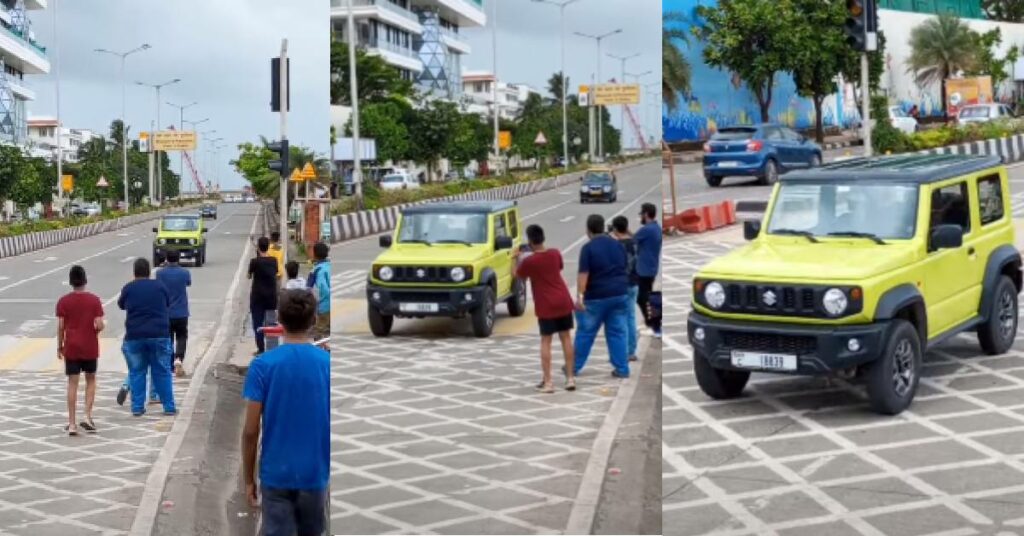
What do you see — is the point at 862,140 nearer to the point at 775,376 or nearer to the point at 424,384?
the point at 775,376

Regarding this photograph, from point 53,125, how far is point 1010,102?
46.6 ft

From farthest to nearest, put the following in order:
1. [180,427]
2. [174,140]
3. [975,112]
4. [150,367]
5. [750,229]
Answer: [975,112]
[150,367]
[180,427]
[174,140]
[750,229]

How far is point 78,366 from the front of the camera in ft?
19.1

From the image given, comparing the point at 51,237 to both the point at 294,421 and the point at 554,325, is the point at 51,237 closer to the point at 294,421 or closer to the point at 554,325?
the point at 294,421

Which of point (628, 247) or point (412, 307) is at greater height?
point (628, 247)

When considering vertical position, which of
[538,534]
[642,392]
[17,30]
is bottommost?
[538,534]

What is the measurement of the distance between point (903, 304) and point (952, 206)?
Result: 702 mm

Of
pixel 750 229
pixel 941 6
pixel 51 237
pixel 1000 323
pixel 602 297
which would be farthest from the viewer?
pixel 941 6

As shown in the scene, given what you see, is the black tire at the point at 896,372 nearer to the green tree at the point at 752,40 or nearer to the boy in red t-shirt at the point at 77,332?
the green tree at the point at 752,40

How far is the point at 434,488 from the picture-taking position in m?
2.74

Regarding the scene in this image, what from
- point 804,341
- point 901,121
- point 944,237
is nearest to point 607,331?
point 804,341

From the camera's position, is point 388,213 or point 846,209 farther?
point 846,209

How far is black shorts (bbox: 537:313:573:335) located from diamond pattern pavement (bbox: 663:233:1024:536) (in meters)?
0.24

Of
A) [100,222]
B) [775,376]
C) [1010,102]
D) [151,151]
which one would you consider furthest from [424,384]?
[1010,102]
